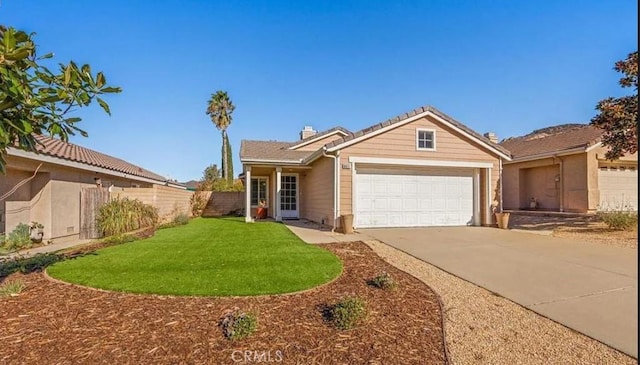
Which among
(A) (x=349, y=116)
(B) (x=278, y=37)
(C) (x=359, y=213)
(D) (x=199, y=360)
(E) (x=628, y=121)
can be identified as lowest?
(D) (x=199, y=360)

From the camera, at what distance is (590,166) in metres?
16.9

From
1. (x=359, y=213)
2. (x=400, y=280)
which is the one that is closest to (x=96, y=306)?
(x=400, y=280)

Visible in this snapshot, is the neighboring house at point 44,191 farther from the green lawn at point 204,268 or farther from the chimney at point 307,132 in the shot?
the chimney at point 307,132

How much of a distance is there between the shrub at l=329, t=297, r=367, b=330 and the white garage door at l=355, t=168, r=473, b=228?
821 centimetres

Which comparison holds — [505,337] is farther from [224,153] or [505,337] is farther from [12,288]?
[224,153]

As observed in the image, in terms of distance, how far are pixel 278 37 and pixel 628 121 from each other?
43.1ft

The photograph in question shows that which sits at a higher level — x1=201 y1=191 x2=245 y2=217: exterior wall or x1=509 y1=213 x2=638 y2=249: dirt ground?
x1=201 y1=191 x2=245 y2=217: exterior wall

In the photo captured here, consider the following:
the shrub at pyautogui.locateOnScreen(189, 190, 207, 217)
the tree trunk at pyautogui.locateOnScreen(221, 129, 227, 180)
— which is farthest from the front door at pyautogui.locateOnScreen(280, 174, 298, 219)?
the tree trunk at pyautogui.locateOnScreen(221, 129, 227, 180)

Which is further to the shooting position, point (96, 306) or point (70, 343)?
point (96, 306)

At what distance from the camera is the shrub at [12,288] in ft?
15.8

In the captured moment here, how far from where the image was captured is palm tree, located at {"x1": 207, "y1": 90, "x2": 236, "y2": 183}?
3612cm

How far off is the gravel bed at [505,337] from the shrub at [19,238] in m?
10.0

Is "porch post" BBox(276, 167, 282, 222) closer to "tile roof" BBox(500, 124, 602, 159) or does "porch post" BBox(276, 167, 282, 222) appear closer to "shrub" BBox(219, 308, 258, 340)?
"shrub" BBox(219, 308, 258, 340)

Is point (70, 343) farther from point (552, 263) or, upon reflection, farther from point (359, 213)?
point (359, 213)
